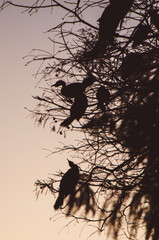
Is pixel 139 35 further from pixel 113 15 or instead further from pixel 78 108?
pixel 78 108

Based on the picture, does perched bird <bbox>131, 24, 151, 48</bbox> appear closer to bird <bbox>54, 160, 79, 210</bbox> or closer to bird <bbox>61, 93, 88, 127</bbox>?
bird <bbox>61, 93, 88, 127</bbox>

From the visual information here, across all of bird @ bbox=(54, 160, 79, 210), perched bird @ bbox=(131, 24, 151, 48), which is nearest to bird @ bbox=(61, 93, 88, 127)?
bird @ bbox=(54, 160, 79, 210)

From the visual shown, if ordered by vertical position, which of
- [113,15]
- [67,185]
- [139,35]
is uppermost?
[139,35]

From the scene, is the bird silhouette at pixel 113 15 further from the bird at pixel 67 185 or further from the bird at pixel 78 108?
the bird at pixel 67 185

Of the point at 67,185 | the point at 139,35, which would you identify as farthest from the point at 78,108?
the point at 139,35

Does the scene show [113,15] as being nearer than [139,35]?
Yes

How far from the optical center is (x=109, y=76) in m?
3.18

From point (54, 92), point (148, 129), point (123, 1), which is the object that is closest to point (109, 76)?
point (54, 92)

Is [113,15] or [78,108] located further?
[78,108]

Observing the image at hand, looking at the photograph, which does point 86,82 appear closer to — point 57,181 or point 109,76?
point 109,76

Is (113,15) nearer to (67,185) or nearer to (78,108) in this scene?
(78,108)

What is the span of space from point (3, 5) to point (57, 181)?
212 centimetres

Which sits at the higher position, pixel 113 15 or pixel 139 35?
pixel 139 35

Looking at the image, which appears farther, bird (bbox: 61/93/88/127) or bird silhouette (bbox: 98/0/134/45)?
bird (bbox: 61/93/88/127)
